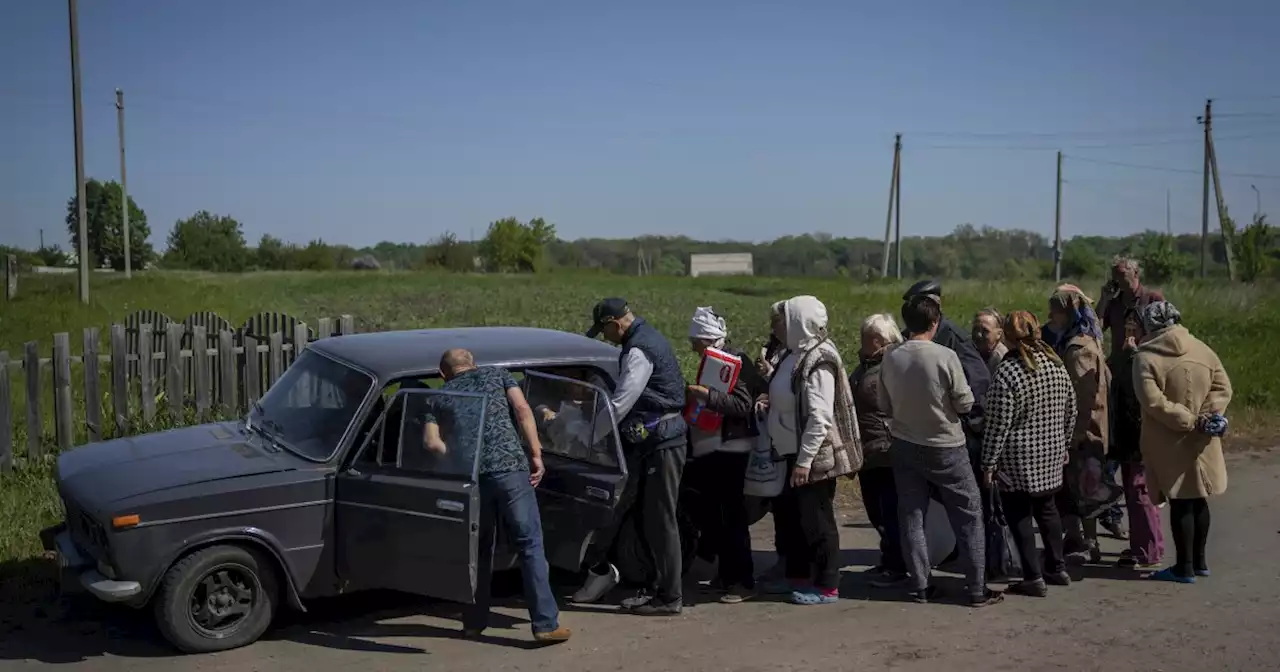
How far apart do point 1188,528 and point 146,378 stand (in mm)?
9577

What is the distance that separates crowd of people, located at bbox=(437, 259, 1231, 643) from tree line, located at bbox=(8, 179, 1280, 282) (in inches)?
1655

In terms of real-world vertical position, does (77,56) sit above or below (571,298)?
above

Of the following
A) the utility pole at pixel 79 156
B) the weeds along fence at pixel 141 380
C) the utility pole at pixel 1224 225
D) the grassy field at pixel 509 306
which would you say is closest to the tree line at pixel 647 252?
the utility pole at pixel 1224 225

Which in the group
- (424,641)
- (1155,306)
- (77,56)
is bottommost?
(424,641)

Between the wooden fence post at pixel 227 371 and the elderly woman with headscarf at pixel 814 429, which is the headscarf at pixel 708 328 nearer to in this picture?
the elderly woman with headscarf at pixel 814 429

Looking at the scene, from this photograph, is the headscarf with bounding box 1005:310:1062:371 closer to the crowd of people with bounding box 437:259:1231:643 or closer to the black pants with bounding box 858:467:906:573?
the crowd of people with bounding box 437:259:1231:643

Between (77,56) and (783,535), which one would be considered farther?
(77,56)

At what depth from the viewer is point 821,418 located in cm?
671

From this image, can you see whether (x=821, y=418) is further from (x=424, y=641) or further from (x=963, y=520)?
(x=424, y=641)

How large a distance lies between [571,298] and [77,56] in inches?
1070

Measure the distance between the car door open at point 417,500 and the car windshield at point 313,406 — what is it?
0.25 meters

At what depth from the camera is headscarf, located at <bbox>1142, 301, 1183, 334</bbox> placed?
7.23 metres

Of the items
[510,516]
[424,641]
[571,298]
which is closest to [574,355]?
[510,516]

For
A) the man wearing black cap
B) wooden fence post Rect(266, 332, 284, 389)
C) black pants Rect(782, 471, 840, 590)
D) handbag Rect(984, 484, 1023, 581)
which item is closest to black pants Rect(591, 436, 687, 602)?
black pants Rect(782, 471, 840, 590)
